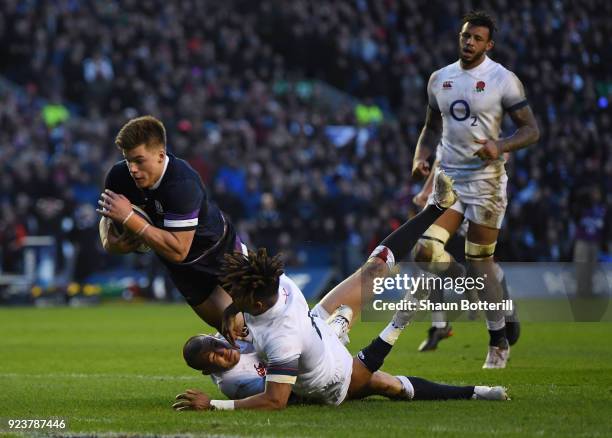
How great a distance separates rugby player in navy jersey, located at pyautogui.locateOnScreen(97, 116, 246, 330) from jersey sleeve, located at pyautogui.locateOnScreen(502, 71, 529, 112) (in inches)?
121

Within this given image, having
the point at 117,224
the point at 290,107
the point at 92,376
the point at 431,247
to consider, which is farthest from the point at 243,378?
the point at 290,107

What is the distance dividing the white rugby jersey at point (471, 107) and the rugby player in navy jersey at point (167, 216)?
111 inches

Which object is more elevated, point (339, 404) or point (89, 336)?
point (339, 404)

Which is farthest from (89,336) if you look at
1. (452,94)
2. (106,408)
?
(106,408)

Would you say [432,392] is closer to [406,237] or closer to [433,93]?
[406,237]

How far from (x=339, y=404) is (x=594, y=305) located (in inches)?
422

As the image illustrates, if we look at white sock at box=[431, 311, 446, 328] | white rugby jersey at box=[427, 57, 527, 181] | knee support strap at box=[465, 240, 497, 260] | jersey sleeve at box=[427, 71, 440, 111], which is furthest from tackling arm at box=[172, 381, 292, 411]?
white sock at box=[431, 311, 446, 328]

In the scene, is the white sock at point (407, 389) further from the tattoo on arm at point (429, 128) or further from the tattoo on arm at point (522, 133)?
the tattoo on arm at point (429, 128)

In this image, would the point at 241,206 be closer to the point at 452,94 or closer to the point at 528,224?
the point at 528,224

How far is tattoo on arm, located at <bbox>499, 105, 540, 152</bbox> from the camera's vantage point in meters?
10.3

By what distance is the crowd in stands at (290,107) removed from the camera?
2211cm

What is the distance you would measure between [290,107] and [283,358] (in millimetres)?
23558

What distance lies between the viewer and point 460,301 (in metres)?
13.0

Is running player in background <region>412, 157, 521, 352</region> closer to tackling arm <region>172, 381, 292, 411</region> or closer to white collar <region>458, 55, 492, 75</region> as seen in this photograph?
white collar <region>458, 55, 492, 75</region>
